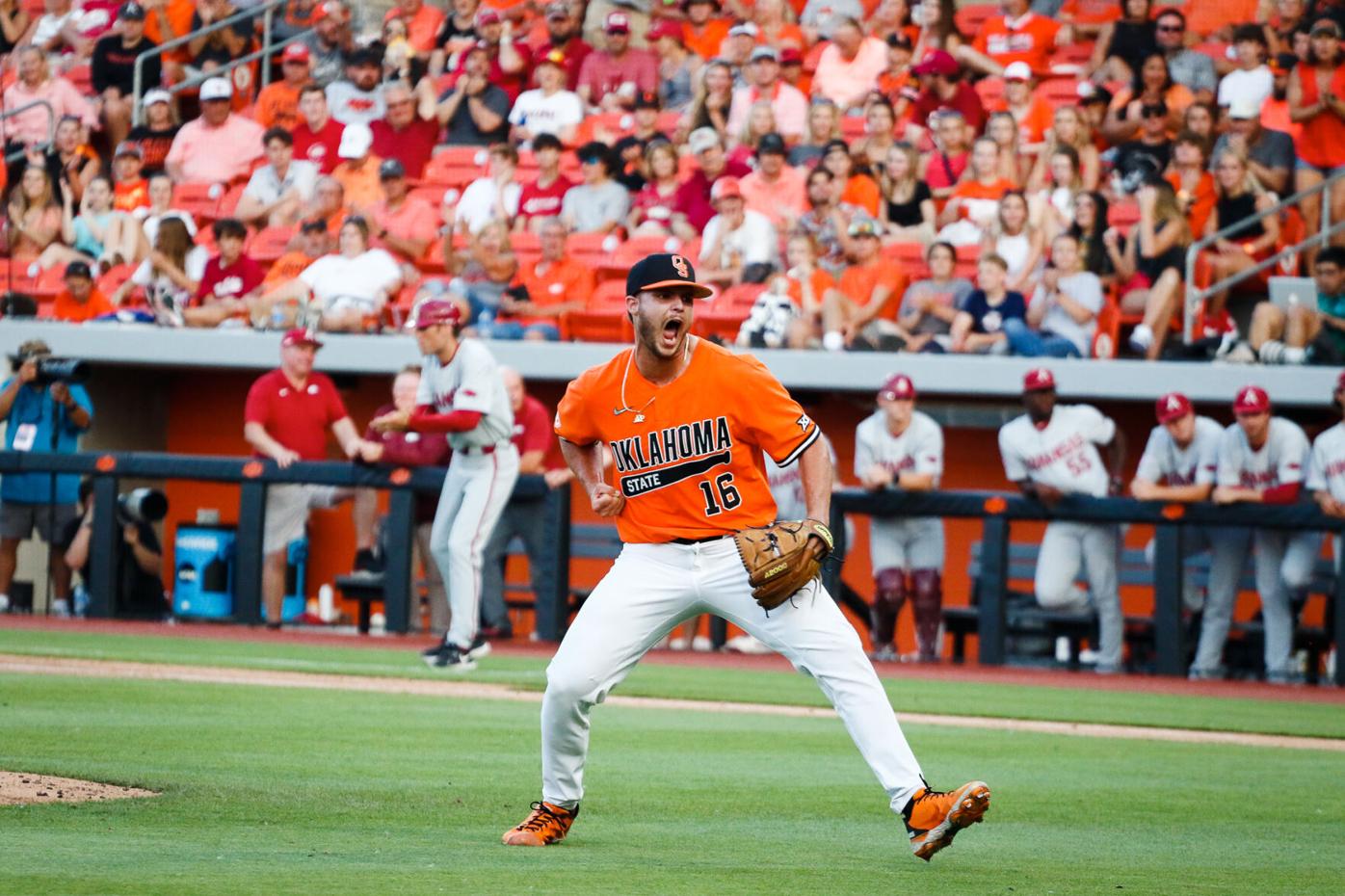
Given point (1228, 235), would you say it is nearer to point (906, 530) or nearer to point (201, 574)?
point (906, 530)

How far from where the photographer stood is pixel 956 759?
320 inches

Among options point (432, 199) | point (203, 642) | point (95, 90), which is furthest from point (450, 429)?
point (95, 90)

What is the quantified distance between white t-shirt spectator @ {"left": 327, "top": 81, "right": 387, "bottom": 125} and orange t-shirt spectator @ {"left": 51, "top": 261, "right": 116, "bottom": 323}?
9.56 ft

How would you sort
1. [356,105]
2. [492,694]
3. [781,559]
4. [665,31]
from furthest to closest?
[356,105]
[665,31]
[492,694]
[781,559]

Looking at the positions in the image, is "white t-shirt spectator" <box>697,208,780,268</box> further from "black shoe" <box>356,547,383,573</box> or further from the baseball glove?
the baseball glove

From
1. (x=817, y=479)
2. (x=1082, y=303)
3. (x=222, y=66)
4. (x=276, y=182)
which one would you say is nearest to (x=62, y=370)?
(x=276, y=182)

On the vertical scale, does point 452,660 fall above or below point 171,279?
below

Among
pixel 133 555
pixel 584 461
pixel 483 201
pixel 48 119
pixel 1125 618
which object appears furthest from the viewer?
pixel 48 119

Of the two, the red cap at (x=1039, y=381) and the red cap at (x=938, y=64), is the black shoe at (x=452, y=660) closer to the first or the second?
the red cap at (x=1039, y=381)

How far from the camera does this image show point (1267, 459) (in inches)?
507

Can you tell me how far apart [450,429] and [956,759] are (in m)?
4.18

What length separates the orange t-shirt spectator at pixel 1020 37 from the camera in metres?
16.7

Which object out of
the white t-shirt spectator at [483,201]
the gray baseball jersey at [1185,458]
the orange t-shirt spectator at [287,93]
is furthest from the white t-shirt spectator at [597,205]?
the gray baseball jersey at [1185,458]

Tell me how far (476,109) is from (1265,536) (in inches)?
331
